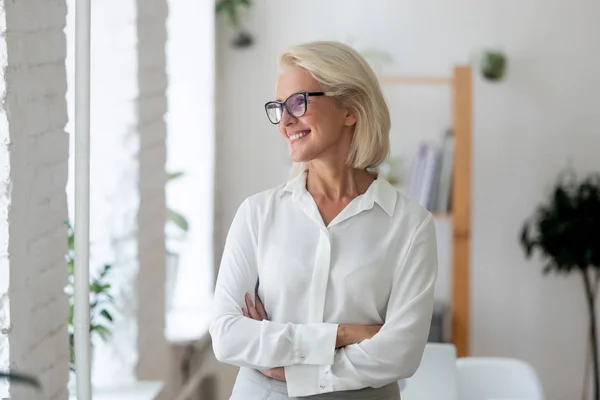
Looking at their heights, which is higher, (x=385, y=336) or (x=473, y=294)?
(x=385, y=336)

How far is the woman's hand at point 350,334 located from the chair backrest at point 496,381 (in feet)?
3.72

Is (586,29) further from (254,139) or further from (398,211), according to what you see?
(398,211)

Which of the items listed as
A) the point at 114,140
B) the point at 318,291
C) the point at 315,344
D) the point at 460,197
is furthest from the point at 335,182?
the point at 460,197

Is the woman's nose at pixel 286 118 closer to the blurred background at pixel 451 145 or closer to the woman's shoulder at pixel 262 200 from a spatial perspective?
the woman's shoulder at pixel 262 200

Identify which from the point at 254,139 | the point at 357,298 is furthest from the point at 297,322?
the point at 254,139

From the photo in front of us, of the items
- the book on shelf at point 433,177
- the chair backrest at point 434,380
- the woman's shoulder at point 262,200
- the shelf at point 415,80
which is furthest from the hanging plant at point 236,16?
the woman's shoulder at point 262,200

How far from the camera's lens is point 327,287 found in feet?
6.19

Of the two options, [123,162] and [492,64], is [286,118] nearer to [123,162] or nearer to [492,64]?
[123,162]

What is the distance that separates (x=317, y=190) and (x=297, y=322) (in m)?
0.28

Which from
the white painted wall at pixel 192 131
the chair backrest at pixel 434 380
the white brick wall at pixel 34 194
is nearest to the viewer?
the white brick wall at pixel 34 194

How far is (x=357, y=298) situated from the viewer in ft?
6.17

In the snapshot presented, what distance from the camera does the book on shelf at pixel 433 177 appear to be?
421 cm

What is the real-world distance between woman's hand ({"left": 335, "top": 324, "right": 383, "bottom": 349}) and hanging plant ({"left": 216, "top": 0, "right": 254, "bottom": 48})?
2.76 metres

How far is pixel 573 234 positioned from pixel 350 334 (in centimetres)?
251
